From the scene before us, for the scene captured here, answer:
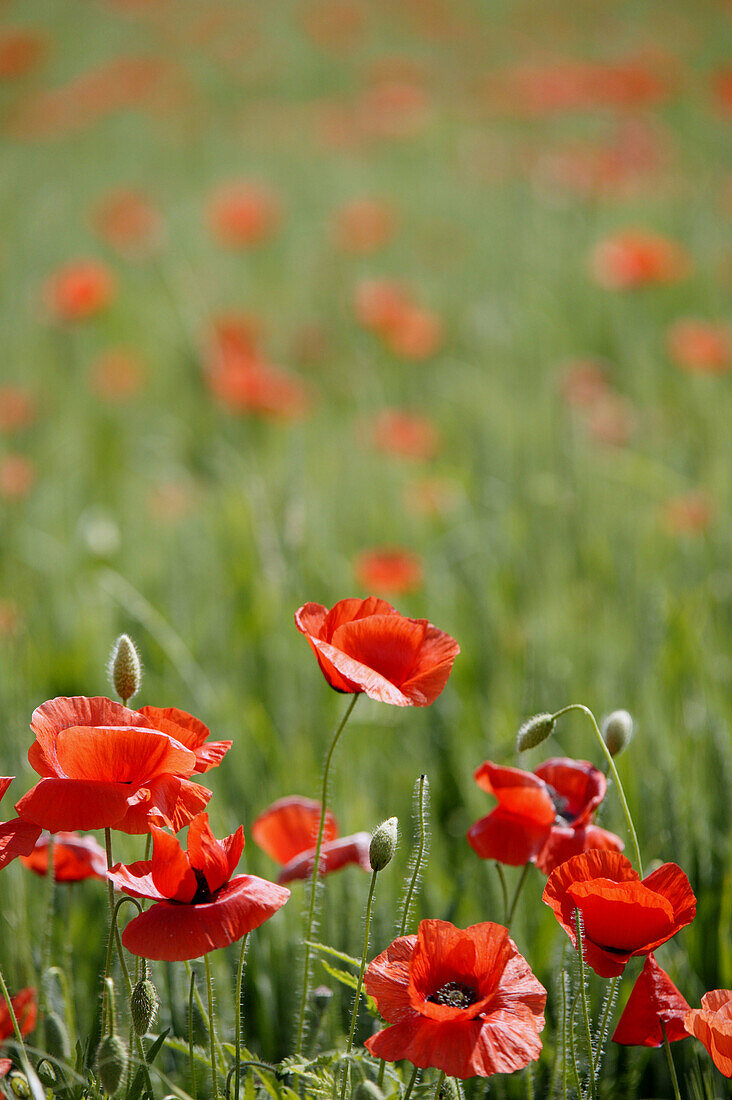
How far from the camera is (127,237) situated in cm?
317

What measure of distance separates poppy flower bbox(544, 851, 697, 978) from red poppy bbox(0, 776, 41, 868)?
31 cm

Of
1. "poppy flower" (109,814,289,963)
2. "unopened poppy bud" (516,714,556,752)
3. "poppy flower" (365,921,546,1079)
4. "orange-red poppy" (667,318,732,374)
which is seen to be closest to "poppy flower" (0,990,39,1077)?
"poppy flower" (109,814,289,963)

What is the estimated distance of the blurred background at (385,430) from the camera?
1241 mm

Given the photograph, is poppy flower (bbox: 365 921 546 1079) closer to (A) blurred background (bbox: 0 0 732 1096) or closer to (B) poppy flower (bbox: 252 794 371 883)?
(B) poppy flower (bbox: 252 794 371 883)

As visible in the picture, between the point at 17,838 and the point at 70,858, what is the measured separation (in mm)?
210

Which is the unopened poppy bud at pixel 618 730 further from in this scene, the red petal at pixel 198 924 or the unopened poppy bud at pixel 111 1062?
the unopened poppy bud at pixel 111 1062

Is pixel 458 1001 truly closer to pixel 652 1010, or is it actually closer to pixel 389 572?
pixel 652 1010

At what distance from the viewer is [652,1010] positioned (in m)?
0.66

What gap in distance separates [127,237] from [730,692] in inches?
97.2

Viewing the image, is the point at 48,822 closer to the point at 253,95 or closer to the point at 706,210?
the point at 706,210

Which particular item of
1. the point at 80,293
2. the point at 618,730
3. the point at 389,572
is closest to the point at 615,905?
the point at 618,730

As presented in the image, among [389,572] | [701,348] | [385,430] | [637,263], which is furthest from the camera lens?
[637,263]

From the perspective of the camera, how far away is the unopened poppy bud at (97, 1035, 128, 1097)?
1.80 feet

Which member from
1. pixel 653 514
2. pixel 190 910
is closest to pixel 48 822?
pixel 190 910
